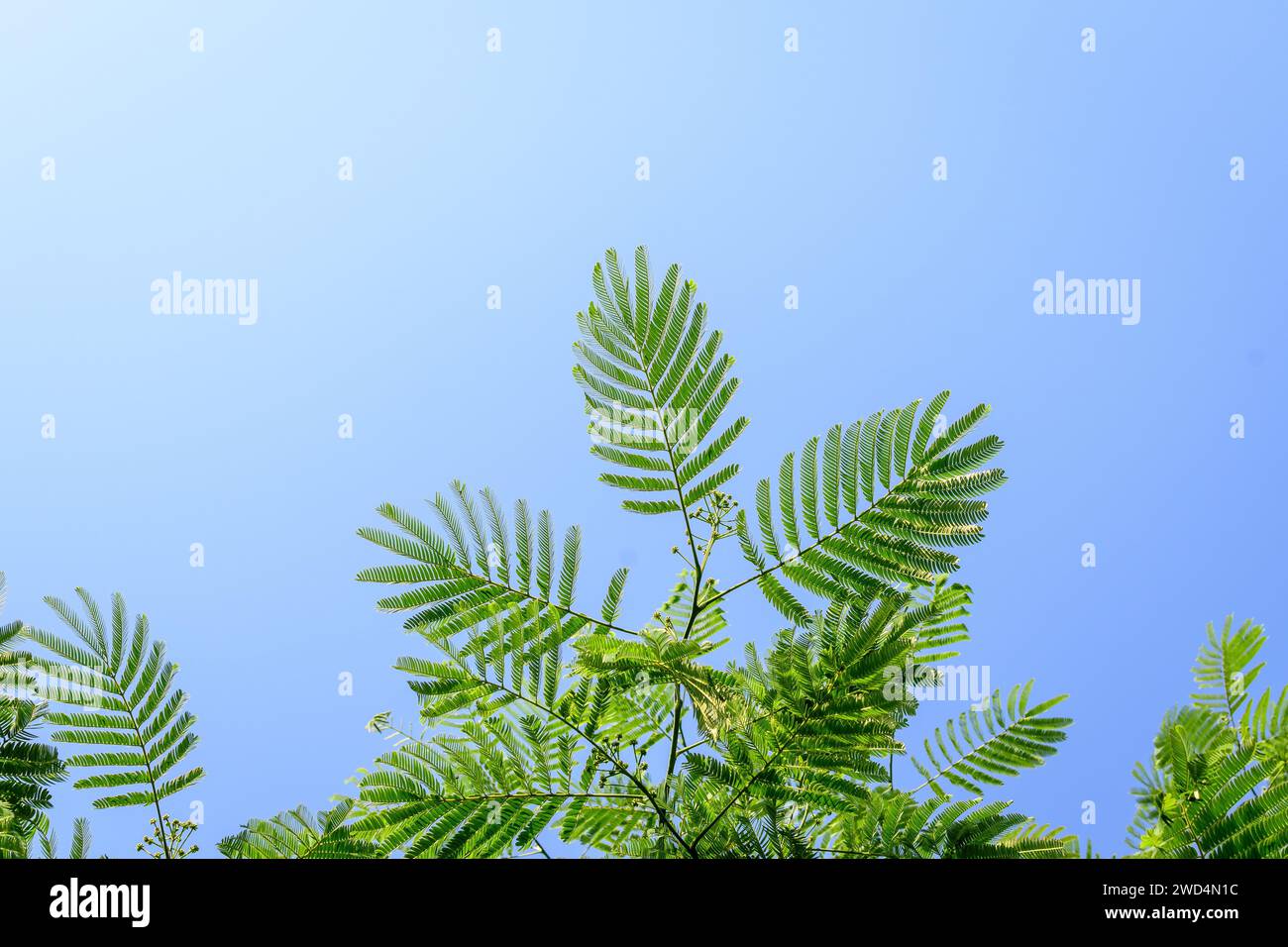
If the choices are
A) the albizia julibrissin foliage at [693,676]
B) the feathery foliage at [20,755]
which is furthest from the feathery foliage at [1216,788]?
the feathery foliage at [20,755]

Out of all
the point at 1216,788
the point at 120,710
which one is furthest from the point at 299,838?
the point at 1216,788

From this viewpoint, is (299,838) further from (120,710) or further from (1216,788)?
(1216,788)

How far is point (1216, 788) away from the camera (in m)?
1.37

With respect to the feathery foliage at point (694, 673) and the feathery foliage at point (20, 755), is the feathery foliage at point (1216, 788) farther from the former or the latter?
the feathery foliage at point (20, 755)

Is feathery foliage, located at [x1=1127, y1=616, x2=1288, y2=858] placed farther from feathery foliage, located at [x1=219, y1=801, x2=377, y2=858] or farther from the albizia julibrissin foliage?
feathery foliage, located at [x1=219, y1=801, x2=377, y2=858]

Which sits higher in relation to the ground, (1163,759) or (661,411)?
(661,411)

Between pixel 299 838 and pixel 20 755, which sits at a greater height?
pixel 20 755

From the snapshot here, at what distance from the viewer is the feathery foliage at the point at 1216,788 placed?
1336 millimetres

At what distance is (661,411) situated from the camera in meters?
1.70
